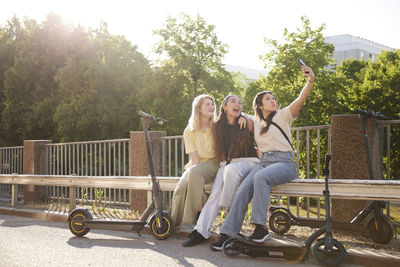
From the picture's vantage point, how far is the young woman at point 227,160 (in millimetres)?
5332

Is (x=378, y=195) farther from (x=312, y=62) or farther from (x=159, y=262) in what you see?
(x=312, y=62)

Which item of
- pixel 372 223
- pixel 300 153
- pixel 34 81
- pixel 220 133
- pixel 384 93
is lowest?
pixel 372 223

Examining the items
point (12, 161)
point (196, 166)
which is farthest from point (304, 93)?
point (12, 161)

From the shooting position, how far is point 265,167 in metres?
5.29

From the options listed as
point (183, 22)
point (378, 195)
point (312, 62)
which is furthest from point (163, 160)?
point (183, 22)

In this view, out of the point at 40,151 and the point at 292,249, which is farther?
the point at 40,151

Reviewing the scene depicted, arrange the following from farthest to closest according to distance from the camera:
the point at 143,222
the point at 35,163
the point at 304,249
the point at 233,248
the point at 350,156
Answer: the point at 35,163 < the point at 143,222 < the point at 350,156 < the point at 233,248 < the point at 304,249

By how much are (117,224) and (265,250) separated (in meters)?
2.16

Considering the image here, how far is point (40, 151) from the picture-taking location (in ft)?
37.6

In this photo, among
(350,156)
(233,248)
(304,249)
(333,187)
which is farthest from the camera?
(350,156)

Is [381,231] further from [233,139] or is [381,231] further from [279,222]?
[233,139]

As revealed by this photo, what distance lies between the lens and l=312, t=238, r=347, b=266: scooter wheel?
4.28 m

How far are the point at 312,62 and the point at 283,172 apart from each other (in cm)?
2249

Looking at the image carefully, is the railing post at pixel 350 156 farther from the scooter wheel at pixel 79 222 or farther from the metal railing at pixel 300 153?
the scooter wheel at pixel 79 222
